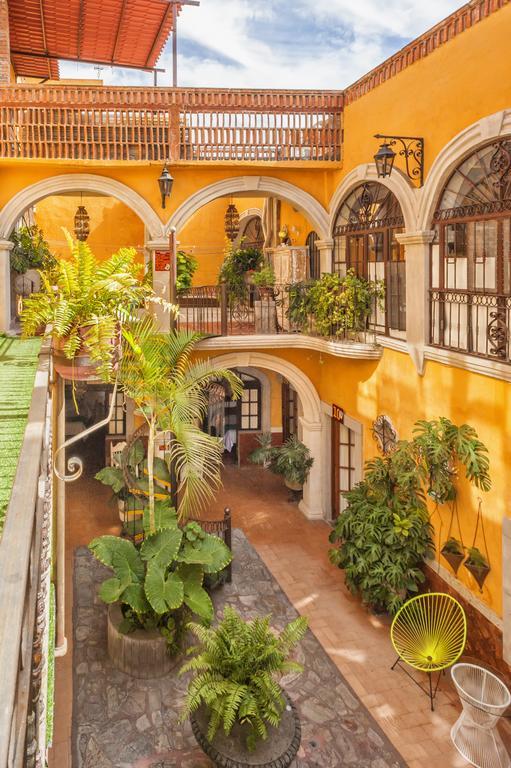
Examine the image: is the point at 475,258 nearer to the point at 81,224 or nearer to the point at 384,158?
the point at 384,158

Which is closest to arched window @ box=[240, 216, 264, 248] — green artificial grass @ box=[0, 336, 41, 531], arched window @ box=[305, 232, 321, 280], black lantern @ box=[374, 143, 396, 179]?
arched window @ box=[305, 232, 321, 280]

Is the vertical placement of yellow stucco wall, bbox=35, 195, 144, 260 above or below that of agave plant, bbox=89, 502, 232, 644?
above

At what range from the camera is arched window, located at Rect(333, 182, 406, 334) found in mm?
9953

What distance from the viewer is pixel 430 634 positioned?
7.80m

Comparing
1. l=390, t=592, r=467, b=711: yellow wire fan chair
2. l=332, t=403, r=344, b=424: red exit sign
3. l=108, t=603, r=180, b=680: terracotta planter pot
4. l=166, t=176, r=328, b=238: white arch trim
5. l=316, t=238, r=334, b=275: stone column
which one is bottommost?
l=108, t=603, r=180, b=680: terracotta planter pot

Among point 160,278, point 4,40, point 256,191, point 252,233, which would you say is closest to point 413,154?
point 256,191

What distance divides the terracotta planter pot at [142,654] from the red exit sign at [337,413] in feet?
18.0

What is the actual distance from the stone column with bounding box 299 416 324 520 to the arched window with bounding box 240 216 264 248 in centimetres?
642

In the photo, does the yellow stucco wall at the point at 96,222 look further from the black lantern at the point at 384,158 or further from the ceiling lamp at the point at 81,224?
the black lantern at the point at 384,158

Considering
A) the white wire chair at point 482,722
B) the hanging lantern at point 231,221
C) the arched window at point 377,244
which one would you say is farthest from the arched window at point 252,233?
the white wire chair at point 482,722

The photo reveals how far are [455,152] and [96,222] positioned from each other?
12047 mm

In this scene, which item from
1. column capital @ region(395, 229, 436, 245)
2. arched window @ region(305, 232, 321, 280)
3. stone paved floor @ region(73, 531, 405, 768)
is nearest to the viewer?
stone paved floor @ region(73, 531, 405, 768)

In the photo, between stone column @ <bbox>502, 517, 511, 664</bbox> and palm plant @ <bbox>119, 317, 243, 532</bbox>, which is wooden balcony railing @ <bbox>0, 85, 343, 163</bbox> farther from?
stone column @ <bbox>502, 517, 511, 664</bbox>

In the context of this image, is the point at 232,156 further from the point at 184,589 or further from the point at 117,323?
the point at 184,589
